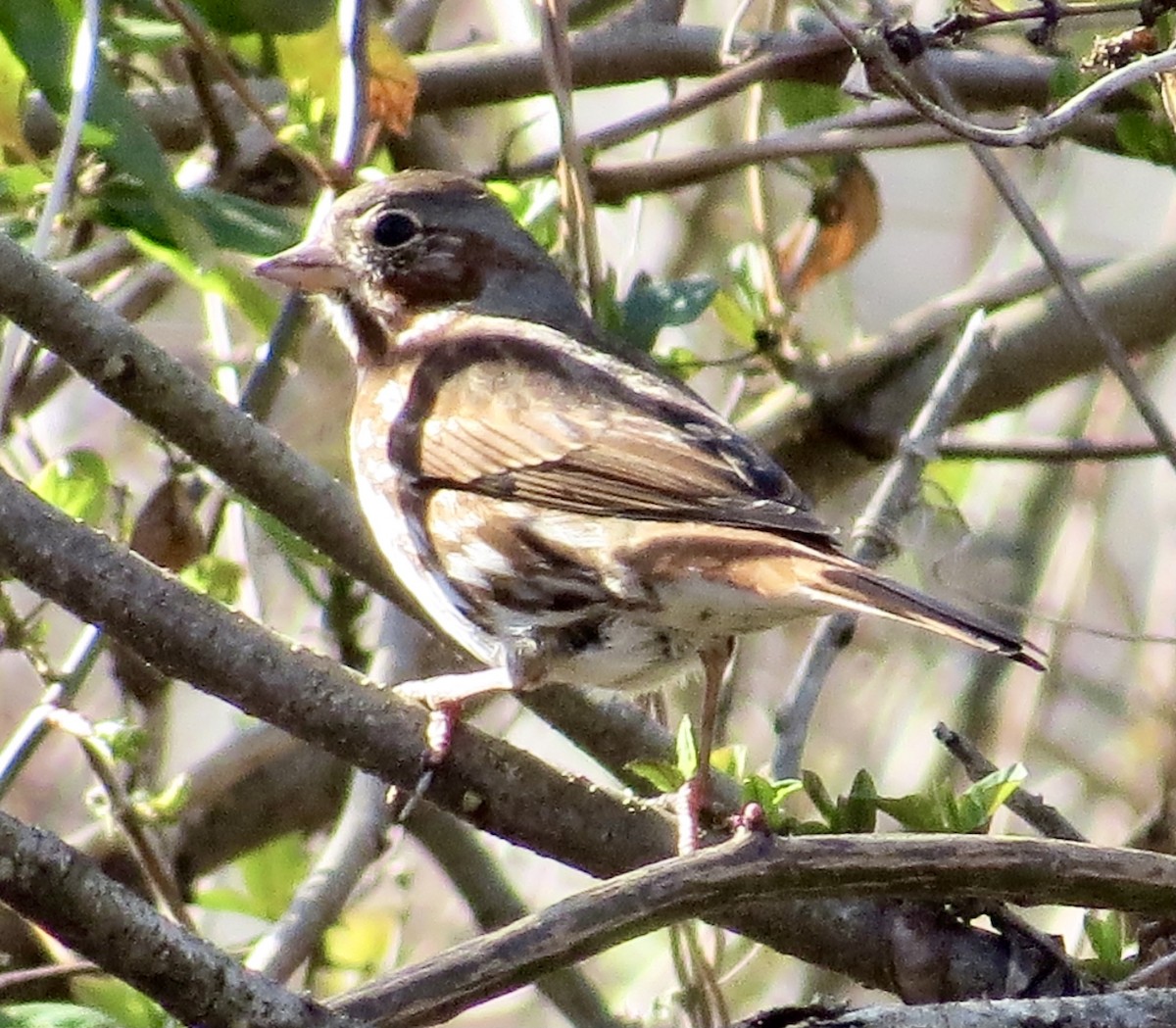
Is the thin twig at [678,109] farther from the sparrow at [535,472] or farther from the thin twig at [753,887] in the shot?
the thin twig at [753,887]

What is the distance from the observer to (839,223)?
3.95 metres

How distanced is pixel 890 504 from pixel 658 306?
1.74ft

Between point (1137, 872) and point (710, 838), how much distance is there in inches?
24.4

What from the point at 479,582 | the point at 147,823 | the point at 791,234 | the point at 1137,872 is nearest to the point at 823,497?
the point at 791,234

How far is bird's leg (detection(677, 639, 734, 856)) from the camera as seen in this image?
2477 mm

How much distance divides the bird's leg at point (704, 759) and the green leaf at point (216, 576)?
0.74 meters

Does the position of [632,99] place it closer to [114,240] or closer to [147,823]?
[114,240]

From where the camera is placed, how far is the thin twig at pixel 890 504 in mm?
2941

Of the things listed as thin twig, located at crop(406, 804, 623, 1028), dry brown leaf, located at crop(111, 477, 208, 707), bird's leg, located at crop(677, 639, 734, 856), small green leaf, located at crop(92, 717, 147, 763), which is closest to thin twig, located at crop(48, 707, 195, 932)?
small green leaf, located at crop(92, 717, 147, 763)

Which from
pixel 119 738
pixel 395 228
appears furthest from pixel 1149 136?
pixel 119 738

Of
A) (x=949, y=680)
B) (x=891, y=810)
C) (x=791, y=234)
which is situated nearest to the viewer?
(x=891, y=810)

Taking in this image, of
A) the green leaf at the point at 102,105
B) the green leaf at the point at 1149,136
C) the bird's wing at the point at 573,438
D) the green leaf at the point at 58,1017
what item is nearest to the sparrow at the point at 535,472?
the bird's wing at the point at 573,438

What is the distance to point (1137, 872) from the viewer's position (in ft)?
6.86

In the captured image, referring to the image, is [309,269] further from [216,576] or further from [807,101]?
[807,101]
